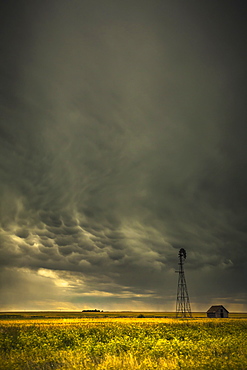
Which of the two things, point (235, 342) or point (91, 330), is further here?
point (91, 330)

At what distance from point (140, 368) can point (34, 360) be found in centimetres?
957

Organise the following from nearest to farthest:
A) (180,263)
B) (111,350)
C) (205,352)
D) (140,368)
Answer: (140,368), (205,352), (111,350), (180,263)

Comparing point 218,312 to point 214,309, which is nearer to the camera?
point 218,312

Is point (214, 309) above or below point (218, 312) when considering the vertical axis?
above

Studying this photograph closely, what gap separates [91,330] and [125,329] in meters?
→ 4.68

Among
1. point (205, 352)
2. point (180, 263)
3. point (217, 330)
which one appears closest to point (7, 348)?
point (205, 352)

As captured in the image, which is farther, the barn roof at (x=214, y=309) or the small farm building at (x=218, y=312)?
the barn roof at (x=214, y=309)

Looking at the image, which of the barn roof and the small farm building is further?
the barn roof

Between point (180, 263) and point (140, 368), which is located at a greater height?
point (180, 263)

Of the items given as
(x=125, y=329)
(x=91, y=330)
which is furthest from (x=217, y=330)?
(x=91, y=330)

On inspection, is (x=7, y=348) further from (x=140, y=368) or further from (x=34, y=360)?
(x=140, y=368)

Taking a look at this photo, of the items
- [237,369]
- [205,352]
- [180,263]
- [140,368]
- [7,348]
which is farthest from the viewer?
[180,263]

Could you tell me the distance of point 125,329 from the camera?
3862 cm

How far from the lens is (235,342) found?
27797 millimetres
